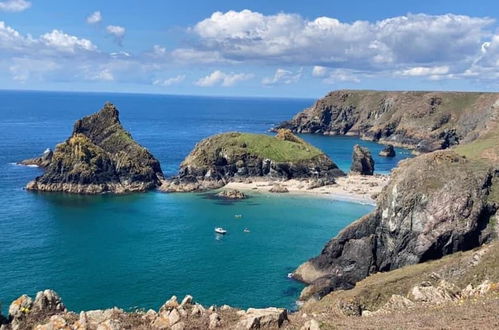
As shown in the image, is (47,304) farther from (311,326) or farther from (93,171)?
(93,171)

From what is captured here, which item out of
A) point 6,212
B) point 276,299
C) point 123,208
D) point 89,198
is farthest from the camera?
point 89,198

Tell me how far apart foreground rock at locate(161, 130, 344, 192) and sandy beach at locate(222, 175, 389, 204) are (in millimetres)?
3250

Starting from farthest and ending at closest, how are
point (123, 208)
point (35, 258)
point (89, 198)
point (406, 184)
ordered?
point (89, 198), point (123, 208), point (35, 258), point (406, 184)

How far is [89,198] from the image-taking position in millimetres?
137125

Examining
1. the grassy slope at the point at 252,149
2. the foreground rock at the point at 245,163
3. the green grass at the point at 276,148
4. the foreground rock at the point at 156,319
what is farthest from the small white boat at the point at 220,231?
the foreground rock at the point at 156,319

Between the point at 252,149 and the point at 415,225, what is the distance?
93.6 meters

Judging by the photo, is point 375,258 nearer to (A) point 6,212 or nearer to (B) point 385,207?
(B) point 385,207

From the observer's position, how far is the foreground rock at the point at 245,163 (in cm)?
15400

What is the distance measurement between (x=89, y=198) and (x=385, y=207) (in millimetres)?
84398

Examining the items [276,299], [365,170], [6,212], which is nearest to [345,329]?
[276,299]

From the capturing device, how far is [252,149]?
166 m

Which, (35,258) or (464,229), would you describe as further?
(35,258)

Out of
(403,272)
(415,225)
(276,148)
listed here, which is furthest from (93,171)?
(403,272)

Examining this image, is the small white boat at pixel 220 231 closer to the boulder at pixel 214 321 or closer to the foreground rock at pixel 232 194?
the foreground rock at pixel 232 194
